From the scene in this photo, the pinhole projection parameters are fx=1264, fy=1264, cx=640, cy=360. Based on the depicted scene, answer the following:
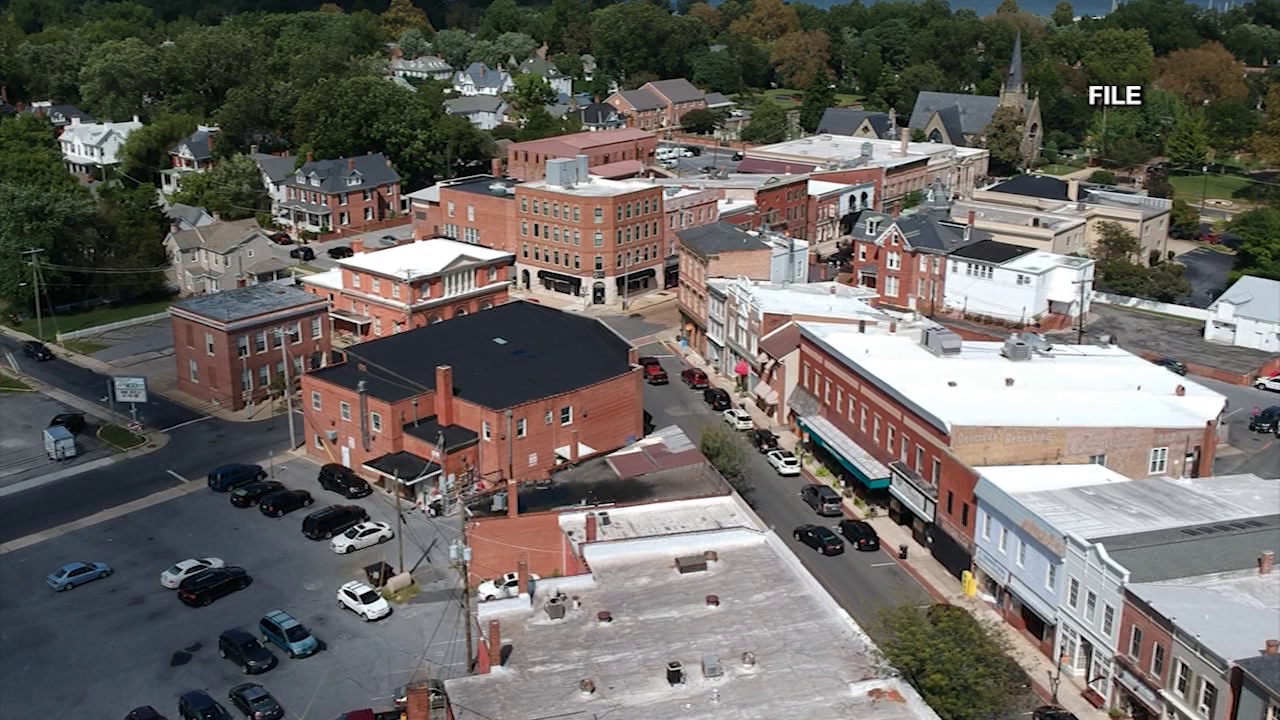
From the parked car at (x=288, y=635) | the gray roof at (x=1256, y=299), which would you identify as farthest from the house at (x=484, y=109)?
the parked car at (x=288, y=635)

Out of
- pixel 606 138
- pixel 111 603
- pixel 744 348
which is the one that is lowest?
pixel 111 603

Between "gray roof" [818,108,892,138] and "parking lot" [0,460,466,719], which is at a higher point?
"gray roof" [818,108,892,138]

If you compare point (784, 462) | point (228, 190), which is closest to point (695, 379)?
point (784, 462)

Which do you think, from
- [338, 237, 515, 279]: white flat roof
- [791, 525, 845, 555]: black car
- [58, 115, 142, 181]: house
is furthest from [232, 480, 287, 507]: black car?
[58, 115, 142, 181]: house

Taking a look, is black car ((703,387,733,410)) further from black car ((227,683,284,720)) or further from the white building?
black car ((227,683,284,720))

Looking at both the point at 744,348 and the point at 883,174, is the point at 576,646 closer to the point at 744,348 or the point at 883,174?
the point at 744,348

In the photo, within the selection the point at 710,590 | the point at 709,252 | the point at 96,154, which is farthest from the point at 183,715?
the point at 96,154
